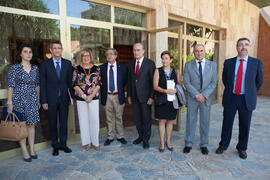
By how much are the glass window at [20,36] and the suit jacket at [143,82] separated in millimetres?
1573

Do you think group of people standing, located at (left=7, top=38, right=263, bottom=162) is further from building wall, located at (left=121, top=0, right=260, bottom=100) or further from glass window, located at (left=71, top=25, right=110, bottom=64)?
building wall, located at (left=121, top=0, right=260, bottom=100)

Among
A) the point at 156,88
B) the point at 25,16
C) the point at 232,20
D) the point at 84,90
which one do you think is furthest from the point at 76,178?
the point at 232,20

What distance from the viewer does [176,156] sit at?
122 inches

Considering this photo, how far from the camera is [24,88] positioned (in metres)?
2.90

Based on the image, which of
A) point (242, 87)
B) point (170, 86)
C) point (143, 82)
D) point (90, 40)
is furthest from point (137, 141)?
point (90, 40)

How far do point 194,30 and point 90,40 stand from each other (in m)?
3.83

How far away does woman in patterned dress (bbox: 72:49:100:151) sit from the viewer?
3.18 m

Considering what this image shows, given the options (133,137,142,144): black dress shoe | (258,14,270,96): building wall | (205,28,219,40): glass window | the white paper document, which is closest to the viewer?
the white paper document

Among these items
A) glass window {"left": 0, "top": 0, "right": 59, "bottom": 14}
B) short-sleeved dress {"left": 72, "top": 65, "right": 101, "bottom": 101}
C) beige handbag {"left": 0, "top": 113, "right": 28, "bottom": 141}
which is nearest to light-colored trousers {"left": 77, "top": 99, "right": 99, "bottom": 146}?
short-sleeved dress {"left": 72, "top": 65, "right": 101, "bottom": 101}

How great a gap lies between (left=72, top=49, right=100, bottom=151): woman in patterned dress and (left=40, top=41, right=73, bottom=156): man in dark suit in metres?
0.16

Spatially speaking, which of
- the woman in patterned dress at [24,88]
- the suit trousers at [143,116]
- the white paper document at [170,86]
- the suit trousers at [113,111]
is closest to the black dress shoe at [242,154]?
the white paper document at [170,86]

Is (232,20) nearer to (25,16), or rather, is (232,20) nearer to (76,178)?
(25,16)

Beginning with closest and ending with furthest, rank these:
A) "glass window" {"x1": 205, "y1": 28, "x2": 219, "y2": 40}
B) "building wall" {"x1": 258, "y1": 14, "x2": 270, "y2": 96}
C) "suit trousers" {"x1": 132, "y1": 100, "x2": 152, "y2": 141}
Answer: "suit trousers" {"x1": 132, "y1": 100, "x2": 152, "y2": 141}, "glass window" {"x1": 205, "y1": 28, "x2": 219, "y2": 40}, "building wall" {"x1": 258, "y1": 14, "x2": 270, "y2": 96}

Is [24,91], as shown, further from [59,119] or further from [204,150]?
[204,150]
